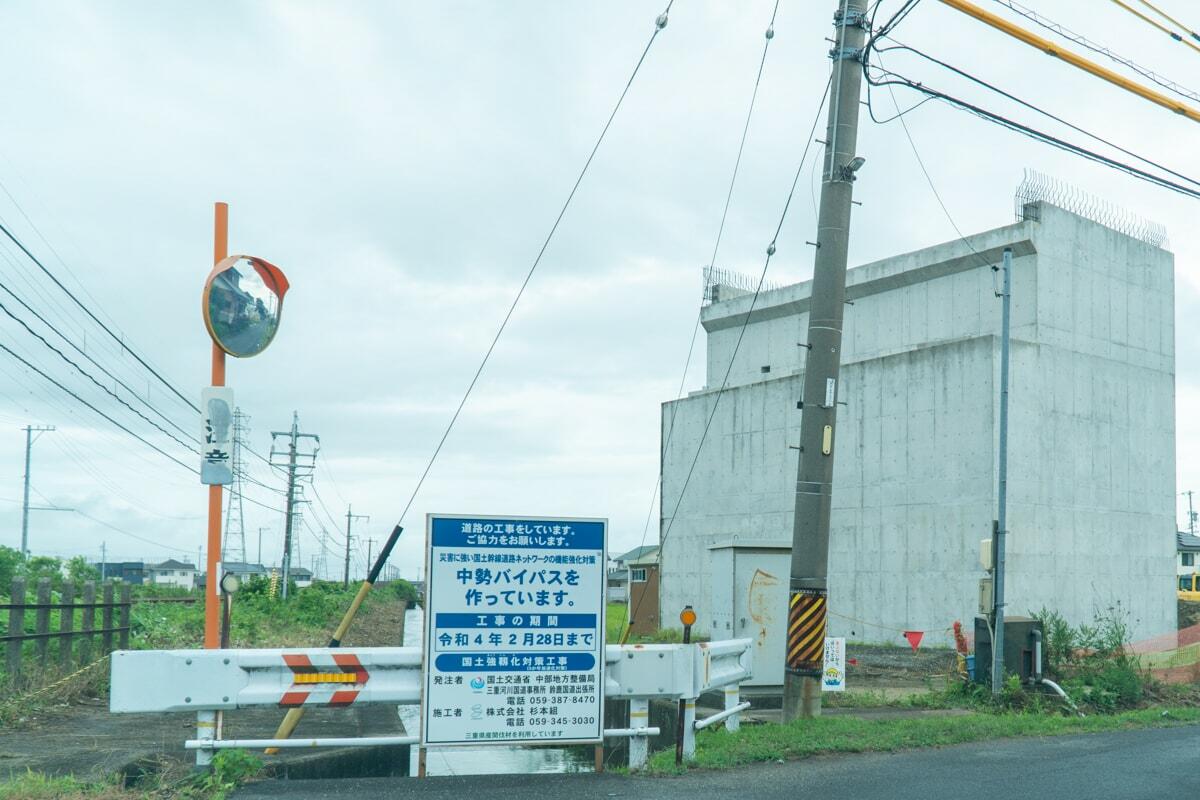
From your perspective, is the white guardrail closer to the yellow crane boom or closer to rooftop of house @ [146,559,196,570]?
the yellow crane boom

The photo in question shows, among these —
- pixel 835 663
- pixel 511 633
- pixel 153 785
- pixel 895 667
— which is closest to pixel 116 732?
pixel 153 785

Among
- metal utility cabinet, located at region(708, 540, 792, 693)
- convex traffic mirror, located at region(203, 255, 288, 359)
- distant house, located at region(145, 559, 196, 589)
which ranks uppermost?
convex traffic mirror, located at region(203, 255, 288, 359)

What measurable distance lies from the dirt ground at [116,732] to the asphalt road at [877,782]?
6.18 ft

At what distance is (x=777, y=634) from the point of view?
53.6ft

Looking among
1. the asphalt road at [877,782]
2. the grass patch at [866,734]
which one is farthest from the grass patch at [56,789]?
the grass patch at [866,734]

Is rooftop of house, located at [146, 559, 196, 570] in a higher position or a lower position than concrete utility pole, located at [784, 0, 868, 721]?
lower

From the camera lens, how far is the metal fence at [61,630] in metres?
14.0

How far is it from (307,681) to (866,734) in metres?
5.70

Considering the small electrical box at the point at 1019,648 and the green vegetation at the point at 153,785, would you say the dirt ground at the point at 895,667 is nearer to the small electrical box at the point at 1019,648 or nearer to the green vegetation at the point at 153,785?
the small electrical box at the point at 1019,648

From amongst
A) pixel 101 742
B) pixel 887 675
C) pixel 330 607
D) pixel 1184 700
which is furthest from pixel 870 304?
pixel 101 742

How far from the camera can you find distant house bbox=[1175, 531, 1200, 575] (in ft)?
236

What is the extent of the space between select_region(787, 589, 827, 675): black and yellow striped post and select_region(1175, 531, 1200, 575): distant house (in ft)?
226

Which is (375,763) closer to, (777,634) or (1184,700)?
(777,634)

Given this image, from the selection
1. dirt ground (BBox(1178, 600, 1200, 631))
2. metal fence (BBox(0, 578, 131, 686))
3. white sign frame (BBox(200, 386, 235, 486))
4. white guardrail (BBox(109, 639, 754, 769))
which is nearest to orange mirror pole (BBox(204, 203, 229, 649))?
white sign frame (BBox(200, 386, 235, 486))
